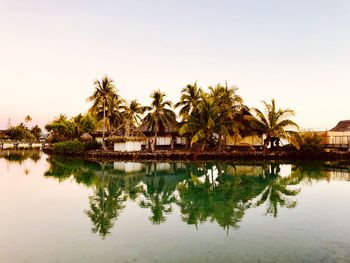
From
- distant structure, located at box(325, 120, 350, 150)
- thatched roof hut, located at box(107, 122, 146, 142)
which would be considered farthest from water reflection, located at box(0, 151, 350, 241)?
distant structure, located at box(325, 120, 350, 150)

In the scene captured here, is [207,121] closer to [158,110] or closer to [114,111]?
[158,110]

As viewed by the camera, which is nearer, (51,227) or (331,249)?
(331,249)

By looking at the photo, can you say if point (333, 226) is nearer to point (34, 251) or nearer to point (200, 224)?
point (200, 224)

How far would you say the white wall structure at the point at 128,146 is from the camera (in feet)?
99.9

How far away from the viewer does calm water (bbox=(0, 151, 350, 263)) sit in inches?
233

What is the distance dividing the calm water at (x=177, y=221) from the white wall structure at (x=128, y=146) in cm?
1528

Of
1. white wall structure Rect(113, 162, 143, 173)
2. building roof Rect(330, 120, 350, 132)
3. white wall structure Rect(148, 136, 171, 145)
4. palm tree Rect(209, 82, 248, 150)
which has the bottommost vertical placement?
white wall structure Rect(113, 162, 143, 173)

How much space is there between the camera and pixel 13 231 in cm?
741

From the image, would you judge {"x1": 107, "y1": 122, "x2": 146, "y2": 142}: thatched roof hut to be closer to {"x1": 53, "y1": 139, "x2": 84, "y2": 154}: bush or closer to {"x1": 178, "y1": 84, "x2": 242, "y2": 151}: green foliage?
{"x1": 53, "y1": 139, "x2": 84, "y2": 154}: bush

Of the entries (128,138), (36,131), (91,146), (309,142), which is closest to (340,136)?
(309,142)

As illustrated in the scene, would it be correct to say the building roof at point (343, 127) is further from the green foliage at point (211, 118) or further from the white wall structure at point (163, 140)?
the white wall structure at point (163, 140)

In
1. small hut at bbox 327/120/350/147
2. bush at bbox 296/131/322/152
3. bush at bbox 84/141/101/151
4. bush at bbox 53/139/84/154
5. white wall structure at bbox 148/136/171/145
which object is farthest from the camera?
white wall structure at bbox 148/136/171/145

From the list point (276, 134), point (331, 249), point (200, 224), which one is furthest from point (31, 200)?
point (276, 134)

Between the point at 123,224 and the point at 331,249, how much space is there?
5.68 meters
